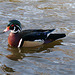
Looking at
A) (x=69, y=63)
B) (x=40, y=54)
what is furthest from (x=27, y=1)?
(x=69, y=63)

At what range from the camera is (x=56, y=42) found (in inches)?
340

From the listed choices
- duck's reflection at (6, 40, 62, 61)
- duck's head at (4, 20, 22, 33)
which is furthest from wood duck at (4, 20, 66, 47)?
duck's reflection at (6, 40, 62, 61)

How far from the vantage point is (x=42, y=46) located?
8328 millimetres

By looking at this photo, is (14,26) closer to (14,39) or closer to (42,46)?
(14,39)

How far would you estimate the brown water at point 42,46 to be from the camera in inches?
253

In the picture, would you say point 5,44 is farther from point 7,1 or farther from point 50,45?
point 7,1

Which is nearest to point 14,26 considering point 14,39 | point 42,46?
point 14,39

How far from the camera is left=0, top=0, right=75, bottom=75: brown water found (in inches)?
253

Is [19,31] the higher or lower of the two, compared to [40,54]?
higher

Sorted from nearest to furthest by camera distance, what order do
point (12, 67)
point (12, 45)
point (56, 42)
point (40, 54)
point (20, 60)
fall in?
1. point (12, 67)
2. point (20, 60)
3. point (40, 54)
4. point (12, 45)
5. point (56, 42)

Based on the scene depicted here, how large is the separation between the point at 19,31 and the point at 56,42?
1431 mm

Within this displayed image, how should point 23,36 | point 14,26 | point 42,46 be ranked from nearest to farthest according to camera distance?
point 23,36, point 14,26, point 42,46

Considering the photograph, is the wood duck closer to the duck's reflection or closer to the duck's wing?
the duck's wing

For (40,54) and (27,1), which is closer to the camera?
(40,54)
